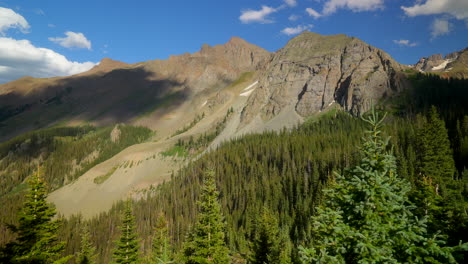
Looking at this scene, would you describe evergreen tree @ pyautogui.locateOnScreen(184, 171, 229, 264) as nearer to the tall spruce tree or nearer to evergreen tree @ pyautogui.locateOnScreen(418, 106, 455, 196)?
the tall spruce tree

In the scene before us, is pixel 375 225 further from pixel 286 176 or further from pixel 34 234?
pixel 286 176

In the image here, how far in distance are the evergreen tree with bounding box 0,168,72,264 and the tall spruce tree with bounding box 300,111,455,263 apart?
15.9m

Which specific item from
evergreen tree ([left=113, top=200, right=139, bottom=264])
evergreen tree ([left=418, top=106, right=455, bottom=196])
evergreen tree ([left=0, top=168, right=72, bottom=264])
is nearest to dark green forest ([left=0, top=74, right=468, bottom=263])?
evergreen tree ([left=418, top=106, right=455, bottom=196])

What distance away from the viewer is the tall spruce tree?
790cm

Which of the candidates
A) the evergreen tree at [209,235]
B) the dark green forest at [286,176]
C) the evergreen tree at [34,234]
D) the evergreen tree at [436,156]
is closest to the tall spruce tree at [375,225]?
the evergreen tree at [209,235]

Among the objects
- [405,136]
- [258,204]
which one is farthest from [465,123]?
[258,204]

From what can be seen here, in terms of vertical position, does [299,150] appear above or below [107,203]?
above

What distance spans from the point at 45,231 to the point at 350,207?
17974mm

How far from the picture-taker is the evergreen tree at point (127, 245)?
30277mm

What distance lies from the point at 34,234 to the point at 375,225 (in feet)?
61.5

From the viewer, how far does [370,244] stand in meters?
7.89

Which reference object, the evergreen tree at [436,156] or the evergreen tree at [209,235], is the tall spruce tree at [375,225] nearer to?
the evergreen tree at [209,235]

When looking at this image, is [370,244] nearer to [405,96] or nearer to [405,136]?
[405,136]

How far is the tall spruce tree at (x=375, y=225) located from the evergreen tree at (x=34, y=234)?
52.2 ft
